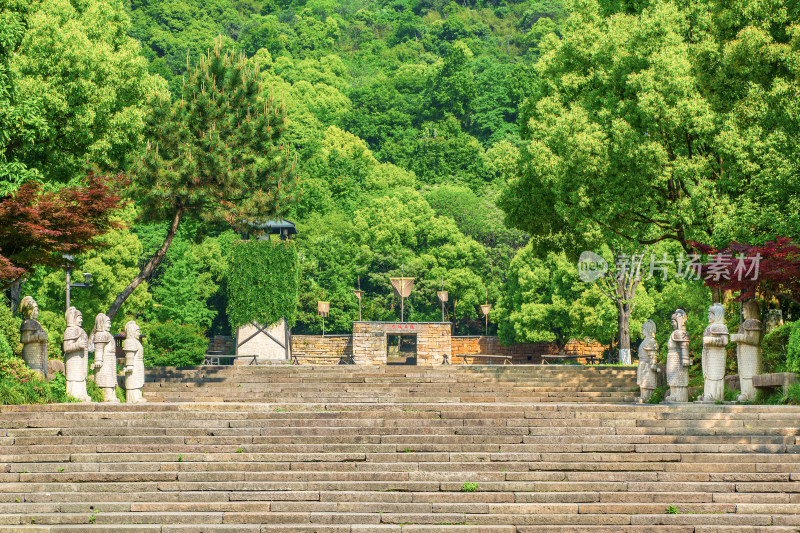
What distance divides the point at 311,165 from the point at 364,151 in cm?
692

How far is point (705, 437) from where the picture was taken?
1370cm

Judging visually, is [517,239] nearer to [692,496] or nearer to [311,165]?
[311,165]

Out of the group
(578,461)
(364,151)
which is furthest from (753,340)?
(364,151)

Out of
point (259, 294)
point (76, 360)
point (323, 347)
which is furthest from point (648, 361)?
point (323, 347)

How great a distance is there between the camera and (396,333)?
3769 centimetres

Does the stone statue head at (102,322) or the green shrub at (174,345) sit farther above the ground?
the stone statue head at (102,322)

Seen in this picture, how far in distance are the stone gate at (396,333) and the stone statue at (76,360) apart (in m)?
19.1

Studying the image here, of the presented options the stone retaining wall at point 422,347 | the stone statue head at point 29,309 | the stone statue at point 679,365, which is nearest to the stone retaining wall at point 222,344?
the stone retaining wall at point 422,347

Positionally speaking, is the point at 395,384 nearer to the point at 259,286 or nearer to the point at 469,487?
the point at 469,487

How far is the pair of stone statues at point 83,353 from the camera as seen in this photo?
1791 cm

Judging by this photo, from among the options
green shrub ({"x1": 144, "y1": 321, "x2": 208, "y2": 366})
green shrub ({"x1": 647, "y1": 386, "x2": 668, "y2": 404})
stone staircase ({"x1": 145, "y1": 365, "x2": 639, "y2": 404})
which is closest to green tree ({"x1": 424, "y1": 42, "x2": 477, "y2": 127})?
green shrub ({"x1": 144, "y1": 321, "x2": 208, "y2": 366})

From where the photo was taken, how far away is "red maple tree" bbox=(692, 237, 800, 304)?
17.4 meters

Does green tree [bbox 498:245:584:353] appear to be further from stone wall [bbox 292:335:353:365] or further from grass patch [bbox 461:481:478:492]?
grass patch [bbox 461:481:478:492]

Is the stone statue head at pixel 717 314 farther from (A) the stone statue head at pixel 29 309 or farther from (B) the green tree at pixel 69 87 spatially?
(B) the green tree at pixel 69 87
